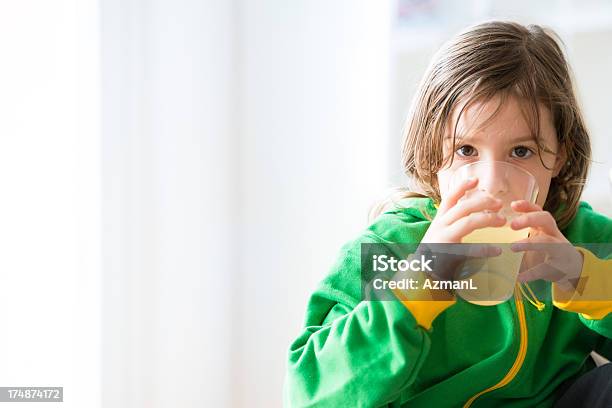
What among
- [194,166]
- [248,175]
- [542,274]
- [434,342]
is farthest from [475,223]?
[248,175]

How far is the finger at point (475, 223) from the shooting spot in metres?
0.81

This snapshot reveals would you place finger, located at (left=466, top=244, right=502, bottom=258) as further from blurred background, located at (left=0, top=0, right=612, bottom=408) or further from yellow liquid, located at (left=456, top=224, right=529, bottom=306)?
blurred background, located at (left=0, top=0, right=612, bottom=408)

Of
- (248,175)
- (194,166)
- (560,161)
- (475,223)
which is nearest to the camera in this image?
(475,223)

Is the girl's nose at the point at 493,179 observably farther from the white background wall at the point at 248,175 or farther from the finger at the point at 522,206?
the white background wall at the point at 248,175

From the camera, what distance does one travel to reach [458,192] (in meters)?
0.84

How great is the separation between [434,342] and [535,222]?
0.26m

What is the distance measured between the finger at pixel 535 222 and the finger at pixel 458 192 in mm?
59

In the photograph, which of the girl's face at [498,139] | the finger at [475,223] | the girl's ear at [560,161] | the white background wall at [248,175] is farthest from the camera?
the white background wall at [248,175]

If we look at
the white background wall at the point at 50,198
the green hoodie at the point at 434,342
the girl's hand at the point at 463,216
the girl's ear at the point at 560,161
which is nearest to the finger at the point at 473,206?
the girl's hand at the point at 463,216

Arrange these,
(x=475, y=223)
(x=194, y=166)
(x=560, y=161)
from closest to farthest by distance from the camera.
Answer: (x=475, y=223) → (x=560, y=161) → (x=194, y=166)

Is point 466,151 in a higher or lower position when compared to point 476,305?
higher

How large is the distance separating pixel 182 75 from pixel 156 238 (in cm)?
31

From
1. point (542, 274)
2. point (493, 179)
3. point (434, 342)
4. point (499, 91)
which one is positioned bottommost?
point (434, 342)

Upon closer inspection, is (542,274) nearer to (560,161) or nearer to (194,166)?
(560,161)
